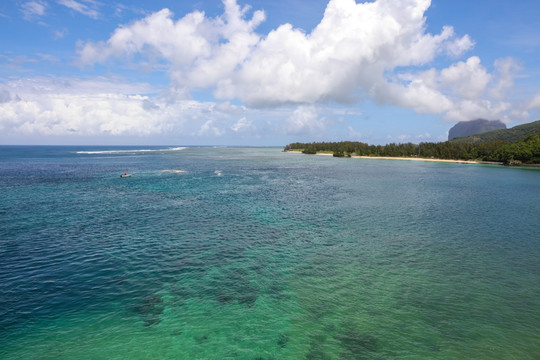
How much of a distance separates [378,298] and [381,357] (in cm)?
726

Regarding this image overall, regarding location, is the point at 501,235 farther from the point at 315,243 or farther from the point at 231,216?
the point at 231,216

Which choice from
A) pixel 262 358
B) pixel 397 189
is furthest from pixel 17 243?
pixel 397 189

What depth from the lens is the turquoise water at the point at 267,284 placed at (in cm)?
1898

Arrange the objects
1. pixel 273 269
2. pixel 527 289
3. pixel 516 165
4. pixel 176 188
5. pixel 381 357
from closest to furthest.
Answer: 1. pixel 381 357
2. pixel 527 289
3. pixel 273 269
4. pixel 176 188
5. pixel 516 165

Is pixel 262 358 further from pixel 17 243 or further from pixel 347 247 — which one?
pixel 17 243

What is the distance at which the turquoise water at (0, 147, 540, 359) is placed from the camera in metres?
19.0

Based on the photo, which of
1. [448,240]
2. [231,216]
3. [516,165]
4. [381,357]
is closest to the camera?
[381,357]

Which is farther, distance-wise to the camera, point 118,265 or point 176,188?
point 176,188

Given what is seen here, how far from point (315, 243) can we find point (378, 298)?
47.0 feet

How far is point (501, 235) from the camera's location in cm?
4216

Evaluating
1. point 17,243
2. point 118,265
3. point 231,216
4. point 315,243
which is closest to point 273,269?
point 315,243

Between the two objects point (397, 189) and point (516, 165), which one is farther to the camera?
point (516, 165)

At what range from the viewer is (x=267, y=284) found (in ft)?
88.6

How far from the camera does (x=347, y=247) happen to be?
3681 centimetres
